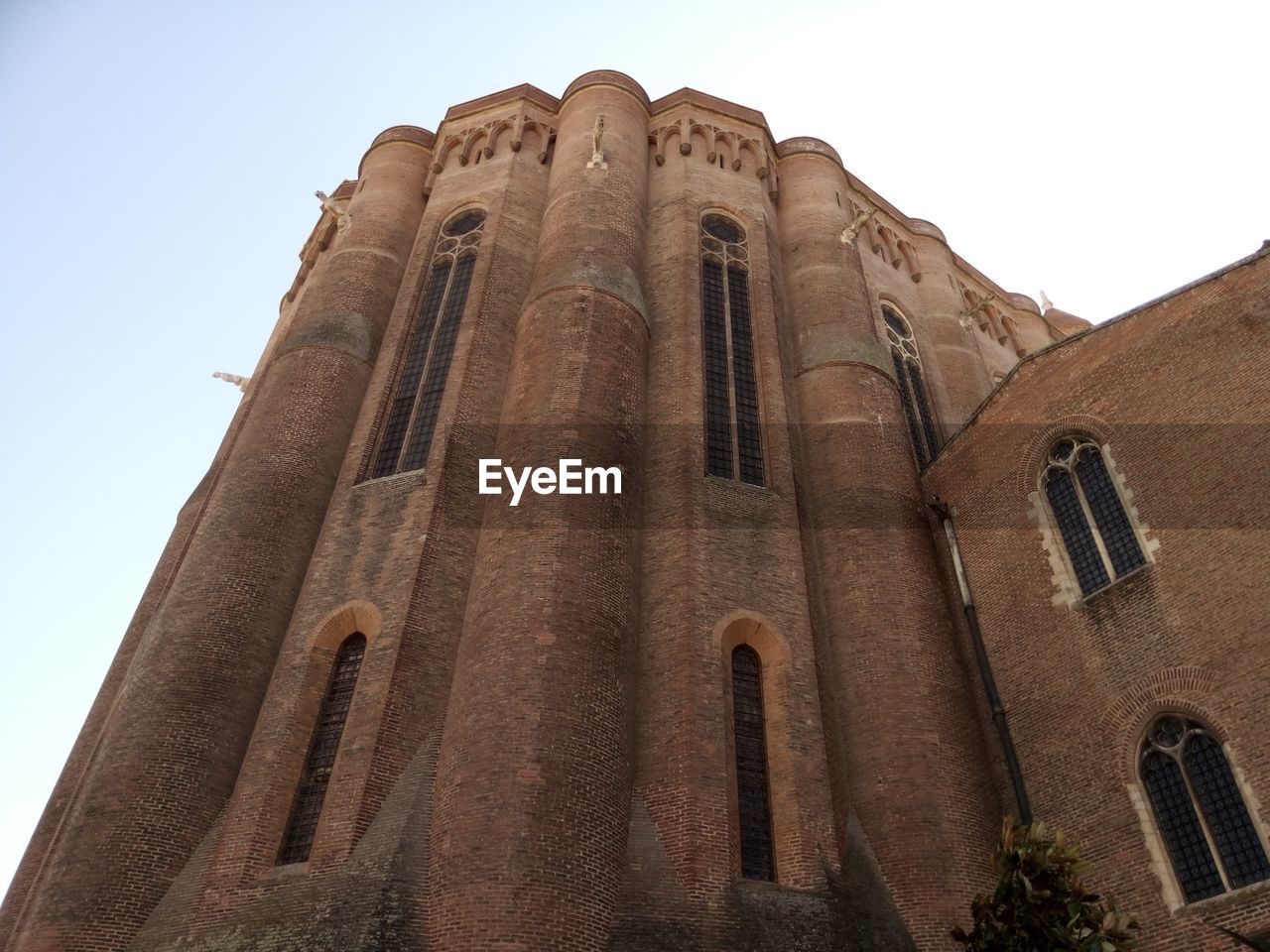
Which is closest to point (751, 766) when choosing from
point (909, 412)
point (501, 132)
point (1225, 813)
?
point (1225, 813)

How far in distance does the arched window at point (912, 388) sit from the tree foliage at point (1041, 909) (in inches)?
456

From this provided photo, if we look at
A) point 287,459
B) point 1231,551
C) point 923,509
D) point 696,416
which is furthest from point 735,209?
point 1231,551

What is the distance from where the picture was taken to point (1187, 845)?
1191 cm

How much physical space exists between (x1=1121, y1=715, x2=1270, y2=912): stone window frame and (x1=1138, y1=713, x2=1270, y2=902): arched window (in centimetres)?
2

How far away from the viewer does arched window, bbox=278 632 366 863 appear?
12891 millimetres

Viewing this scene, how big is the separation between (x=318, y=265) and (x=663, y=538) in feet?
38.3

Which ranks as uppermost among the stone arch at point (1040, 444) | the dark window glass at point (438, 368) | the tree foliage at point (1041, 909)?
the dark window glass at point (438, 368)

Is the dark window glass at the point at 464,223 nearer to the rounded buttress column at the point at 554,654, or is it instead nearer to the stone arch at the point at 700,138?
the rounded buttress column at the point at 554,654

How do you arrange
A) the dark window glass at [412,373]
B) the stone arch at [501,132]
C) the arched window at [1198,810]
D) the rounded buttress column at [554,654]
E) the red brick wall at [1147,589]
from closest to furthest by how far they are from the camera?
the rounded buttress column at [554,654] < the arched window at [1198,810] < the red brick wall at [1147,589] < the dark window glass at [412,373] < the stone arch at [501,132]

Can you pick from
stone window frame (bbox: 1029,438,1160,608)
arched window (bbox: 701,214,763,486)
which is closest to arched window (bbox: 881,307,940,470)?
arched window (bbox: 701,214,763,486)

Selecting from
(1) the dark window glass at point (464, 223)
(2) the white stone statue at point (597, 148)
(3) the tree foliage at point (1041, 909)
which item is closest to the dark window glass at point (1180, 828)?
(3) the tree foliage at point (1041, 909)

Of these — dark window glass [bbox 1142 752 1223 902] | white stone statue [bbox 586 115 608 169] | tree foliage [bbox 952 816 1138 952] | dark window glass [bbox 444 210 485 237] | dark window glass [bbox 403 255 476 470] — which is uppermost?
white stone statue [bbox 586 115 608 169]

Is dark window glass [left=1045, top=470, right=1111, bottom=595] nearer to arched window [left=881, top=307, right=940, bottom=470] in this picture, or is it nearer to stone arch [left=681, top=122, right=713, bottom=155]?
arched window [left=881, top=307, right=940, bottom=470]

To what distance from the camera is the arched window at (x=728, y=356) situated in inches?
689
